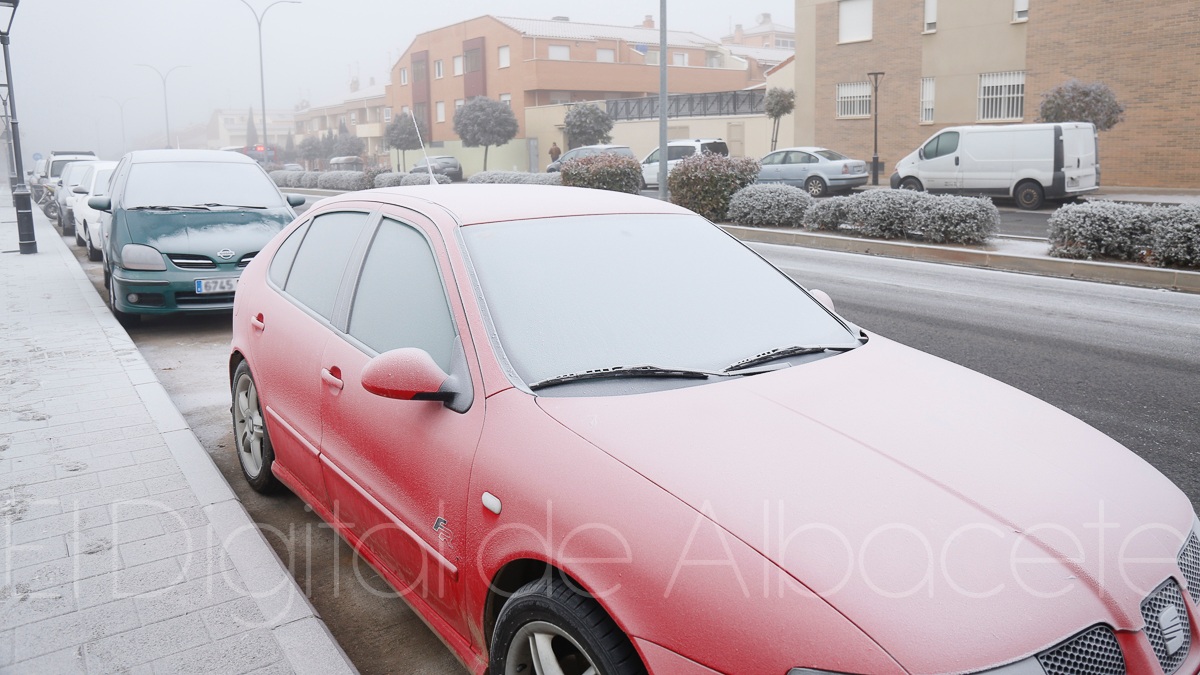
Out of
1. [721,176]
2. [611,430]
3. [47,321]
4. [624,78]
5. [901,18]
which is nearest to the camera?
[611,430]

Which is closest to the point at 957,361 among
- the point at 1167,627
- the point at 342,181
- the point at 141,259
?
the point at 1167,627

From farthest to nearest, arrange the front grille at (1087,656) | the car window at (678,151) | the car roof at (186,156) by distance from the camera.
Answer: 1. the car window at (678,151)
2. the car roof at (186,156)
3. the front grille at (1087,656)

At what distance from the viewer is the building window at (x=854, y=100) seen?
34.6m

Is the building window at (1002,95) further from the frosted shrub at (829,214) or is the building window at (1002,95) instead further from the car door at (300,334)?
the car door at (300,334)

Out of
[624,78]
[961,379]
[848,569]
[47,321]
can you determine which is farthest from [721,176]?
[624,78]

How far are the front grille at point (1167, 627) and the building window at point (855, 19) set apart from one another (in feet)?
116

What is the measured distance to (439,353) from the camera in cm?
289

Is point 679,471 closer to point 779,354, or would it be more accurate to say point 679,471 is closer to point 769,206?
point 779,354

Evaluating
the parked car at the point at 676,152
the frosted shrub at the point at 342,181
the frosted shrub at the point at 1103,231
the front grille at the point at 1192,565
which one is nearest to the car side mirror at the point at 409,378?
the front grille at the point at 1192,565

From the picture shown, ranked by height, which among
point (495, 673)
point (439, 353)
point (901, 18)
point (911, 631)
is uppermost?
point (901, 18)

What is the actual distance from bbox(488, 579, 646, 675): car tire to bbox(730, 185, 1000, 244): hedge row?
13138 millimetres

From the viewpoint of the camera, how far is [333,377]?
11.1ft

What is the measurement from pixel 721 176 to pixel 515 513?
16.6m

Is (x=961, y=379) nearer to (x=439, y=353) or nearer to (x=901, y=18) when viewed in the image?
(x=439, y=353)
